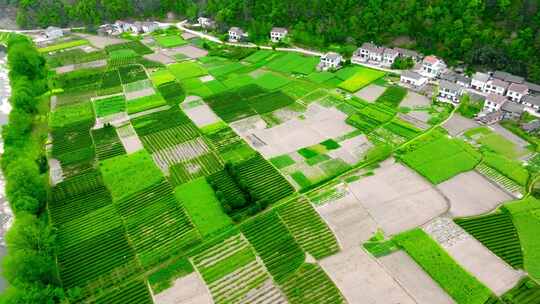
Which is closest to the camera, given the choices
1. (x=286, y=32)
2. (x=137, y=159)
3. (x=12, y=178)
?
(x=12, y=178)

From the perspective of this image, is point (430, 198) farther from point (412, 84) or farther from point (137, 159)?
point (137, 159)

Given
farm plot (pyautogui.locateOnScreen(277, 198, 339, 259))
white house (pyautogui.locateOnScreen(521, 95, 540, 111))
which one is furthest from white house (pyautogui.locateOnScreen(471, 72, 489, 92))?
farm plot (pyautogui.locateOnScreen(277, 198, 339, 259))

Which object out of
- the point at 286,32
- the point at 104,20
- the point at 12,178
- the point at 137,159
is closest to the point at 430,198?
the point at 137,159

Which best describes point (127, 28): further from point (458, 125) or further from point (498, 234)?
point (498, 234)

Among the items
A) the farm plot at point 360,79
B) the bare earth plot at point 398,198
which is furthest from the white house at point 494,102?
the bare earth plot at point 398,198

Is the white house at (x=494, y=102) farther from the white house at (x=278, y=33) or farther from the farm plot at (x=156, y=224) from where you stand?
the farm plot at (x=156, y=224)

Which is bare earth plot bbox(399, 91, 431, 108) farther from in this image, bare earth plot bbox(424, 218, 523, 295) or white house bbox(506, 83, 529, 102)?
bare earth plot bbox(424, 218, 523, 295)
